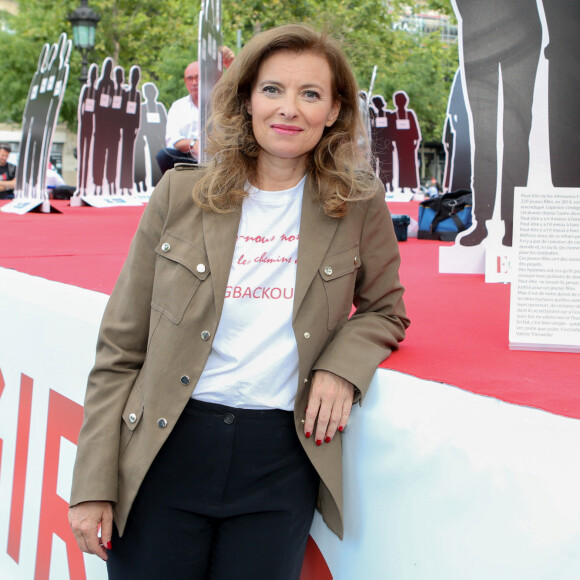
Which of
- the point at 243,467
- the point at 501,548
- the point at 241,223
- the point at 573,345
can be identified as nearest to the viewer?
the point at 501,548

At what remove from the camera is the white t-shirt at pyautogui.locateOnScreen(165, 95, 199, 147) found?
7.18 meters

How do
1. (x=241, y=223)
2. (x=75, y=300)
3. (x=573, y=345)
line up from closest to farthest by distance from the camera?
(x=241, y=223) < (x=573, y=345) < (x=75, y=300)

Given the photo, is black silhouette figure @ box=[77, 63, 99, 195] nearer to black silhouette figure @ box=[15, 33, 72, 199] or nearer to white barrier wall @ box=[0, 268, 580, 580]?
black silhouette figure @ box=[15, 33, 72, 199]

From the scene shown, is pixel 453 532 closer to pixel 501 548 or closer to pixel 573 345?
pixel 501 548

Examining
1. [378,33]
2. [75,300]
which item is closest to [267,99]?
[75,300]

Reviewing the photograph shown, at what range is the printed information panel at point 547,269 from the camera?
1.98m

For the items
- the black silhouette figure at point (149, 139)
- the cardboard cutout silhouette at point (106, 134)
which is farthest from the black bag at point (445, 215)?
the black silhouette figure at point (149, 139)

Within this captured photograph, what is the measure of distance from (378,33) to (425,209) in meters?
21.8

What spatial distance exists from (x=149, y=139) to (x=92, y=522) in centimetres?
1160

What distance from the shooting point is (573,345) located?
2016mm

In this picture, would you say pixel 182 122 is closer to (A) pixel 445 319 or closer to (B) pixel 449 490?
(A) pixel 445 319

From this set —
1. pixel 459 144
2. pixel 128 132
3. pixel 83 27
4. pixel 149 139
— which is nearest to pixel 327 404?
pixel 459 144

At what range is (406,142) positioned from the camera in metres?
13.7

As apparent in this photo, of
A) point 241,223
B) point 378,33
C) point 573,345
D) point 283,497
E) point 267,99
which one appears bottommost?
point 283,497
